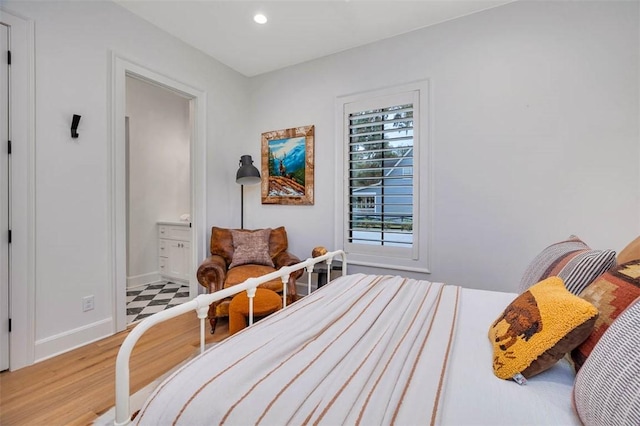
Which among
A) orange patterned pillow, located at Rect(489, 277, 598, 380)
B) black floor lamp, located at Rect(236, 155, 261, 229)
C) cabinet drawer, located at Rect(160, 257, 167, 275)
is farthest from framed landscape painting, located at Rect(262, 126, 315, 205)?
orange patterned pillow, located at Rect(489, 277, 598, 380)

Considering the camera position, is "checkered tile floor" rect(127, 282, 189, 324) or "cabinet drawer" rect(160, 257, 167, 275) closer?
"checkered tile floor" rect(127, 282, 189, 324)

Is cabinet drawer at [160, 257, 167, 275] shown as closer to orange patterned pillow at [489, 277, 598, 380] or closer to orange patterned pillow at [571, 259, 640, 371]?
orange patterned pillow at [489, 277, 598, 380]

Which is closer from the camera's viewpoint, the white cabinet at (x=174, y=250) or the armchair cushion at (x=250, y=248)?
the armchair cushion at (x=250, y=248)

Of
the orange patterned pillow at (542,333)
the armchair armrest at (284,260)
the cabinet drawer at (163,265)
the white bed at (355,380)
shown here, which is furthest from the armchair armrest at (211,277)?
the orange patterned pillow at (542,333)

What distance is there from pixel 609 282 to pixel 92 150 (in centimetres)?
317

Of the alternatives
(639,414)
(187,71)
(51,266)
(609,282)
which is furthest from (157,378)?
(187,71)

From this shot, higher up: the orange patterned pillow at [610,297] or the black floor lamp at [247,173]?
the black floor lamp at [247,173]

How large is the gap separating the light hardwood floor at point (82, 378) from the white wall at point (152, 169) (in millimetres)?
1721

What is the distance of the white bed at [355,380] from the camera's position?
0.67 meters

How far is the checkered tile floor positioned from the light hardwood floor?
1.56 feet

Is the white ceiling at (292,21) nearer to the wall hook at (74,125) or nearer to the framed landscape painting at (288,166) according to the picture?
the framed landscape painting at (288,166)

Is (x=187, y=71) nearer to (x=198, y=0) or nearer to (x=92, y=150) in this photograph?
(x=198, y=0)

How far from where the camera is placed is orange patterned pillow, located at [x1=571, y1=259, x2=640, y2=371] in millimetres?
773

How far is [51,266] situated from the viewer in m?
2.03
